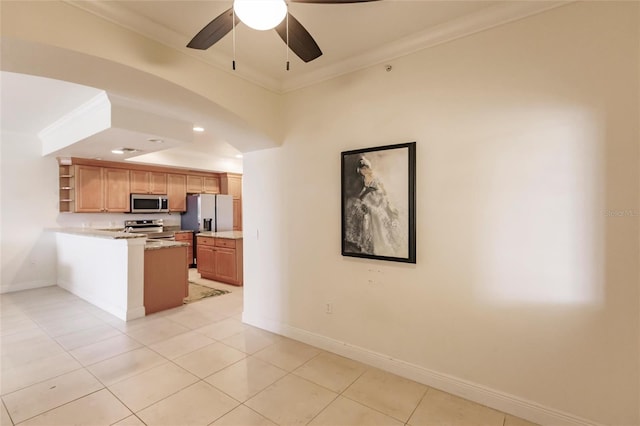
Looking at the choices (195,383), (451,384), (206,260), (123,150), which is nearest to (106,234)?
(123,150)

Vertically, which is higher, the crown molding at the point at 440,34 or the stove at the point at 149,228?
the crown molding at the point at 440,34

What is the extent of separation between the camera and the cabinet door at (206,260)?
589 centimetres

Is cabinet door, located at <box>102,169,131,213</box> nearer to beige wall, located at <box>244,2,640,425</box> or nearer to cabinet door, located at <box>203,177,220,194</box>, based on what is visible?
cabinet door, located at <box>203,177,220,194</box>

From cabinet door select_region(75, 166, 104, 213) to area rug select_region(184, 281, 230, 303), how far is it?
2608 millimetres

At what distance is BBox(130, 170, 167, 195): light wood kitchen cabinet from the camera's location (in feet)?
21.6

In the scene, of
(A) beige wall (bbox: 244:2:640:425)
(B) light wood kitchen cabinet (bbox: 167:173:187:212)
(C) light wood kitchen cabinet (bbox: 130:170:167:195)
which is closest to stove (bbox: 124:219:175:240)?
(B) light wood kitchen cabinet (bbox: 167:173:187:212)

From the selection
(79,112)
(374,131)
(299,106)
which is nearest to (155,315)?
(79,112)

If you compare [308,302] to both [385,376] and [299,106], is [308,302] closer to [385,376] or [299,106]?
[385,376]

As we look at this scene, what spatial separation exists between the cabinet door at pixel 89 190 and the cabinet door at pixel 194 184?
1.96 metres

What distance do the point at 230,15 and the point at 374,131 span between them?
1484 mm

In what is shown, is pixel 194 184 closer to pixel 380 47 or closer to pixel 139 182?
pixel 139 182

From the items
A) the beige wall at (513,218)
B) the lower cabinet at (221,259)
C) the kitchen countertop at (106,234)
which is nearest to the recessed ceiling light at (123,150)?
the kitchen countertop at (106,234)

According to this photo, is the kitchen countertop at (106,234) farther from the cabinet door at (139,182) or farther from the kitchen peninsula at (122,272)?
the cabinet door at (139,182)

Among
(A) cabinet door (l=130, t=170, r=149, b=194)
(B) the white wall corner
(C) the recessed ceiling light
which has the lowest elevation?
(A) cabinet door (l=130, t=170, r=149, b=194)
